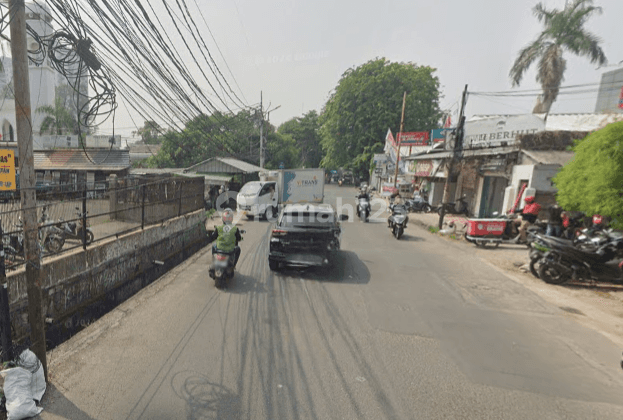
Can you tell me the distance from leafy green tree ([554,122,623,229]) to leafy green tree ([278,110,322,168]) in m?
52.5

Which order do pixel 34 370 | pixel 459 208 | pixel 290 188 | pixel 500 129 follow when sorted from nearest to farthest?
pixel 34 370, pixel 500 129, pixel 290 188, pixel 459 208

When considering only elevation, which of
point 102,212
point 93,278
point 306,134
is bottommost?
point 93,278

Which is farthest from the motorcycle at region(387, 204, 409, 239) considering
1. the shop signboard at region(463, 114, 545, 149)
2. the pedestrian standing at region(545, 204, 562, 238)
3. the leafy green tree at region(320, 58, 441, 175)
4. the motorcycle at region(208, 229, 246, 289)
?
the leafy green tree at region(320, 58, 441, 175)

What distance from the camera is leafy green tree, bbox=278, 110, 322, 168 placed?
5978 cm

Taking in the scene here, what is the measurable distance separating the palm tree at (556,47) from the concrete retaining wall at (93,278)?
→ 23.2 meters

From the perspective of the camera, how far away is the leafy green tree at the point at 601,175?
7.45 m

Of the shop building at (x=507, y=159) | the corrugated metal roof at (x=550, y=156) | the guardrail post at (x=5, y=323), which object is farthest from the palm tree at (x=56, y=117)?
the corrugated metal roof at (x=550, y=156)

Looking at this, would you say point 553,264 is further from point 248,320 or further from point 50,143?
point 50,143

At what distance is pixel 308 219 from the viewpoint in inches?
304

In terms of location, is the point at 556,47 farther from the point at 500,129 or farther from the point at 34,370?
the point at 34,370

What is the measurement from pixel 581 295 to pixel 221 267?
8.13 m

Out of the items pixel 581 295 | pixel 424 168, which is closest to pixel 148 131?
pixel 424 168

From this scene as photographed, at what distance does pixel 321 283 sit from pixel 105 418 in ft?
14.9

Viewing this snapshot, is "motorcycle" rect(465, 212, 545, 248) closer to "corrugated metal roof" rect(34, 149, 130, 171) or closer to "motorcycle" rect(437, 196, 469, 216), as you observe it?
"motorcycle" rect(437, 196, 469, 216)
